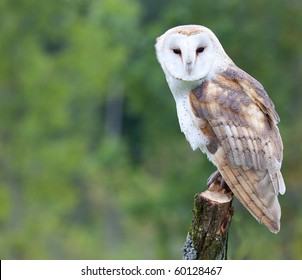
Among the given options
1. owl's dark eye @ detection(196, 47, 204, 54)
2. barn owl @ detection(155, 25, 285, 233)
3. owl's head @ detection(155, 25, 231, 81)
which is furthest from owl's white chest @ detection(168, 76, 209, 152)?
owl's dark eye @ detection(196, 47, 204, 54)

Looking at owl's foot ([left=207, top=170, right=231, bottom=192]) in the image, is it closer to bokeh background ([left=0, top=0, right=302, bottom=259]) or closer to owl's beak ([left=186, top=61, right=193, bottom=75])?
owl's beak ([left=186, top=61, right=193, bottom=75])

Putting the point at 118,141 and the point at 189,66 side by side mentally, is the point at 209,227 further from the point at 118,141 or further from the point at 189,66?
the point at 118,141

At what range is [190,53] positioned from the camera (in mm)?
A: 5594

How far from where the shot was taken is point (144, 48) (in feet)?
51.0

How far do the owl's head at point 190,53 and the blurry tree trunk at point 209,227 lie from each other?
0.73 metres

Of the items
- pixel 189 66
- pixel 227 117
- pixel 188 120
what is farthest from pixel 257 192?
pixel 189 66

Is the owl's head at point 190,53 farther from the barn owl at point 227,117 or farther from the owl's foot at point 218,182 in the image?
the owl's foot at point 218,182

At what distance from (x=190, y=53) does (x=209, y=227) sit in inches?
39.5

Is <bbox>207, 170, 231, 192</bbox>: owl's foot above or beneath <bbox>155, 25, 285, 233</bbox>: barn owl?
beneath

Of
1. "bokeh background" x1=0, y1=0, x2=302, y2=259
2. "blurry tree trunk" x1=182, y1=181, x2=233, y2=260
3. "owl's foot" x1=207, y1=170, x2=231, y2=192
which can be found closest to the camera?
"blurry tree trunk" x1=182, y1=181, x2=233, y2=260

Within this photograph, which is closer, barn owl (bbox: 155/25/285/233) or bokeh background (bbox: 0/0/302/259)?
barn owl (bbox: 155/25/285/233)

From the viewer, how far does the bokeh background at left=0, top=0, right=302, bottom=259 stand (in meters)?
15.4

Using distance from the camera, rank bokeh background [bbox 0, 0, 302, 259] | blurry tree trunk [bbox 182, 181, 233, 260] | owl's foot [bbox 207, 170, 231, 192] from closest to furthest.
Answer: blurry tree trunk [bbox 182, 181, 233, 260] < owl's foot [bbox 207, 170, 231, 192] < bokeh background [bbox 0, 0, 302, 259]
